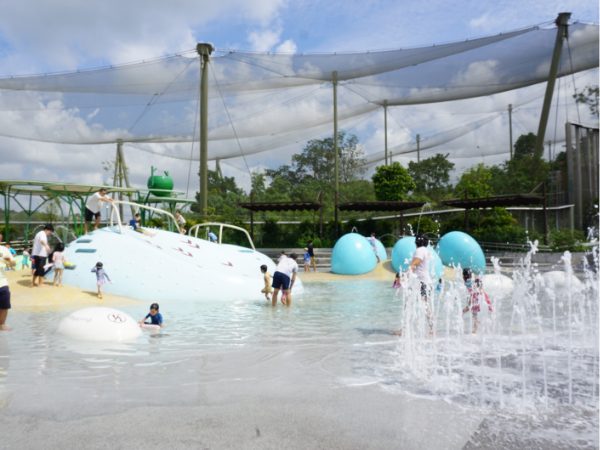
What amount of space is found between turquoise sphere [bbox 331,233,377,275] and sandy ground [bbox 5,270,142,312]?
1025 cm

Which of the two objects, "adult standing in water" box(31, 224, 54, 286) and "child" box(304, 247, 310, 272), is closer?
"adult standing in water" box(31, 224, 54, 286)

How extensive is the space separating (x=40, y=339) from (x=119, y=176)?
37334 millimetres

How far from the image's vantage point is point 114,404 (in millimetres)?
4297

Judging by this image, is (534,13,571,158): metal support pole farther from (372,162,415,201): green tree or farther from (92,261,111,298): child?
(92,261,111,298): child

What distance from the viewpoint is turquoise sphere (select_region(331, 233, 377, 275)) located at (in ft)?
63.9

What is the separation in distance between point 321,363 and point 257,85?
67.3ft

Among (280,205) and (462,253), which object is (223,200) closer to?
(280,205)

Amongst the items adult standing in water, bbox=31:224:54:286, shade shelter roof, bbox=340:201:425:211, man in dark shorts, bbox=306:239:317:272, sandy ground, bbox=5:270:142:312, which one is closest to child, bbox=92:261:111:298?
sandy ground, bbox=5:270:142:312

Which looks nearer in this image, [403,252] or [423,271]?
[423,271]

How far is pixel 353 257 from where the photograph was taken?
19.5 m

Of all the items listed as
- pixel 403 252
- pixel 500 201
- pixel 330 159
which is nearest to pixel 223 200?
pixel 330 159

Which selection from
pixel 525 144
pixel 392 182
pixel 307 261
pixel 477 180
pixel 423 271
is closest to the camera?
pixel 423 271

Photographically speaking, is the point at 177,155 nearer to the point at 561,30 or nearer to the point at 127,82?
the point at 127,82

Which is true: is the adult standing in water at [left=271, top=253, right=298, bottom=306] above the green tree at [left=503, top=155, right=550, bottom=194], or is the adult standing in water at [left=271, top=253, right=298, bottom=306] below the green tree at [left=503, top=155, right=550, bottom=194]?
below
